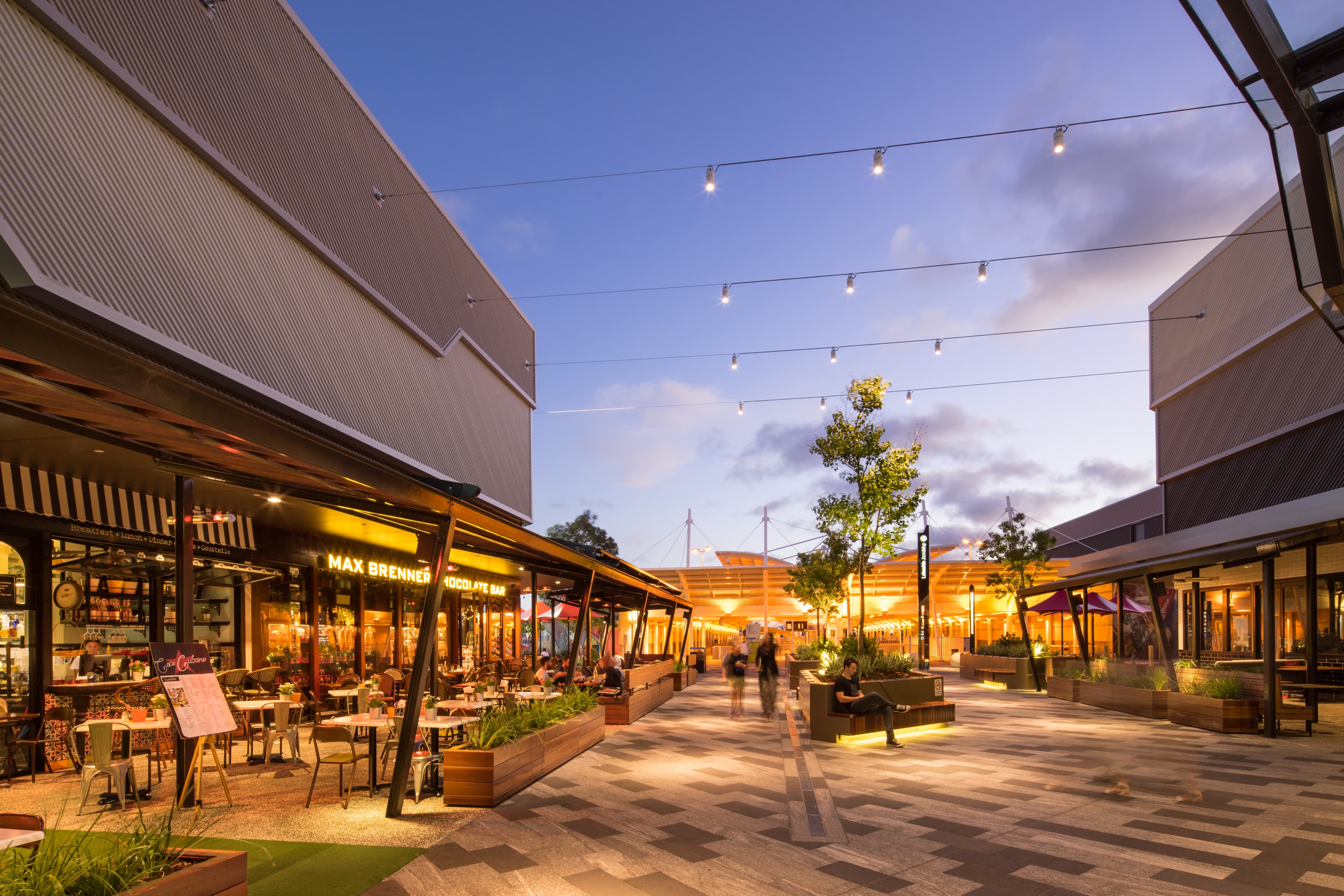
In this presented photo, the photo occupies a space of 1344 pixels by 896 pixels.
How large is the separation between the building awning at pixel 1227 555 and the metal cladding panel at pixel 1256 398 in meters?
9.11

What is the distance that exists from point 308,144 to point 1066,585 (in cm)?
2080

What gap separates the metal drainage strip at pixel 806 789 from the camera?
7.49m

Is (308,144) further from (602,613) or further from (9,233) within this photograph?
(602,613)

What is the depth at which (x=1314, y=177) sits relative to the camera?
215 inches

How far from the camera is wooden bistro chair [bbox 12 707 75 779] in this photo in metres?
10.5

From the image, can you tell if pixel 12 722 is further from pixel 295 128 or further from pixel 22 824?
pixel 295 128

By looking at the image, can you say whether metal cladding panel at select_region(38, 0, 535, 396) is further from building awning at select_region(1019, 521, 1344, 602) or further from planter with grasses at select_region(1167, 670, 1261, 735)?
planter with grasses at select_region(1167, 670, 1261, 735)

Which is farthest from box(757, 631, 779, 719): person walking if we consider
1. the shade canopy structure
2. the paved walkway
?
the shade canopy structure

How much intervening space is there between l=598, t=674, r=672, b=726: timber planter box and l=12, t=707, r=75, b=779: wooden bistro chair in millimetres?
7081

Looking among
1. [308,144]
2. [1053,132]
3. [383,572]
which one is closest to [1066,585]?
[1053,132]

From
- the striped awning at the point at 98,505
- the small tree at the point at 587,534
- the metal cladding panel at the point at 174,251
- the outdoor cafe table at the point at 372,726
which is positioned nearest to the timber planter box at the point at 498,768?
the outdoor cafe table at the point at 372,726

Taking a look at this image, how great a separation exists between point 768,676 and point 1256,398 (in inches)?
794

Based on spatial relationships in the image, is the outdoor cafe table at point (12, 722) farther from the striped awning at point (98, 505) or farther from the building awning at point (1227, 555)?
the building awning at point (1227, 555)

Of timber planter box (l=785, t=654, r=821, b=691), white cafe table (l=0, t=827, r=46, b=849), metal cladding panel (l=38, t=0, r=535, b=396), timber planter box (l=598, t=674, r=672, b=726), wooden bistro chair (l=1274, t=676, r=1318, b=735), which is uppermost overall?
metal cladding panel (l=38, t=0, r=535, b=396)
